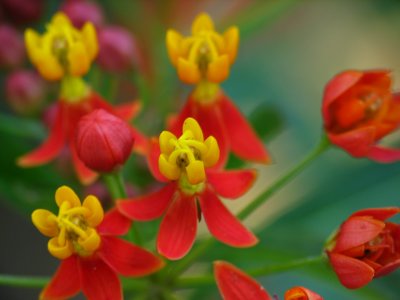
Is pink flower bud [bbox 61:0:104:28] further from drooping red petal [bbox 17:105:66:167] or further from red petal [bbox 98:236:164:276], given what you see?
red petal [bbox 98:236:164:276]

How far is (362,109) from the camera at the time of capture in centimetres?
147

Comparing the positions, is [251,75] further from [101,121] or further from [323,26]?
[101,121]

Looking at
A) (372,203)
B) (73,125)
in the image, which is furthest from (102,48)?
(372,203)

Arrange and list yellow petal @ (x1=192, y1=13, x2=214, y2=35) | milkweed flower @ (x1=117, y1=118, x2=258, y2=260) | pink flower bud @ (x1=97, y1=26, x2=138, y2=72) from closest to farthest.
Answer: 1. milkweed flower @ (x1=117, y1=118, x2=258, y2=260)
2. yellow petal @ (x1=192, y1=13, x2=214, y2=35)
3. pink flower bud @ (x1=97, y1=26, x2=138, y2=72)

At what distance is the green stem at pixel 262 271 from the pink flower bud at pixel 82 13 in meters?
0.63

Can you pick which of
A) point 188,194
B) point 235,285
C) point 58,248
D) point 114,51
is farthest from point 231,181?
point 114,51

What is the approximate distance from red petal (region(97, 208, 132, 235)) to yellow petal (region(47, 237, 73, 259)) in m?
0.06

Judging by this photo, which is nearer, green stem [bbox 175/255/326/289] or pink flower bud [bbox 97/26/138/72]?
green stem [bbox 175/255/326/289]

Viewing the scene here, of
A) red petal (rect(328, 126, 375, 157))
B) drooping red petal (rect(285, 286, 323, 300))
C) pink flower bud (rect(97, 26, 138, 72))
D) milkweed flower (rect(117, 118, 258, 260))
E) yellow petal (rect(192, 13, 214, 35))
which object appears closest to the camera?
drooping red petal (rect(285, 286, 323, 300))

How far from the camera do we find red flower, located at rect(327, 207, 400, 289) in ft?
4.24

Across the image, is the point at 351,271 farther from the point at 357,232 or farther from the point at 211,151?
the point at 211,151

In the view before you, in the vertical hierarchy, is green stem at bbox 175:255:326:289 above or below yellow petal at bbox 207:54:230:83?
below

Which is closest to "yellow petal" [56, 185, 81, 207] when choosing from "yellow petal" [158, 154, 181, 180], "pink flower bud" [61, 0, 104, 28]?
"yellow petal" [158, 154, 181, 180]

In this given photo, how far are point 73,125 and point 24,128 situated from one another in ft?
Result: 1.09
